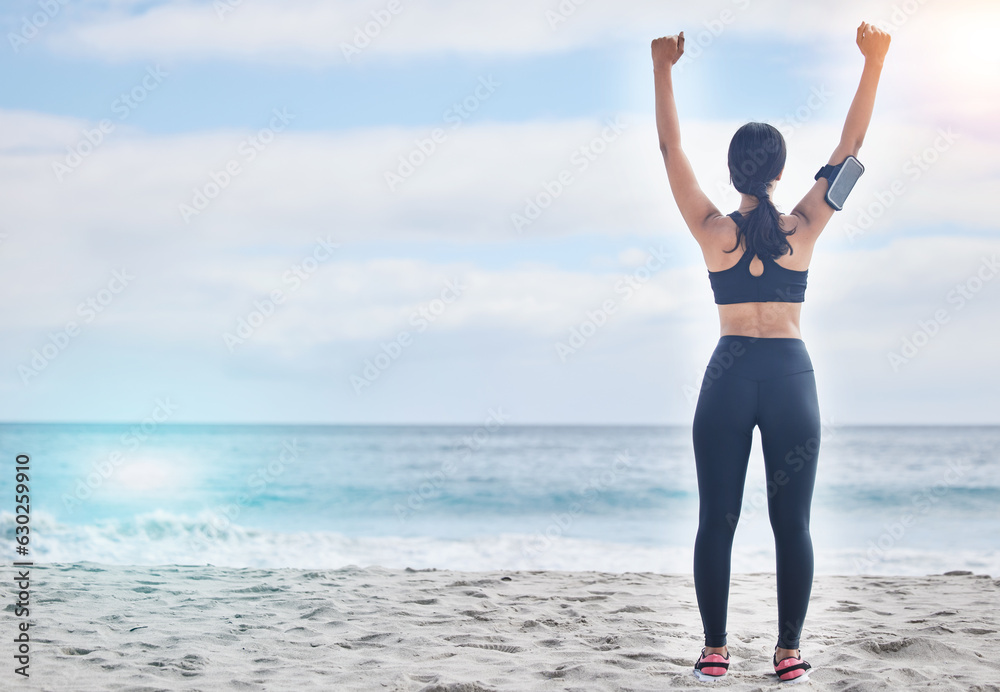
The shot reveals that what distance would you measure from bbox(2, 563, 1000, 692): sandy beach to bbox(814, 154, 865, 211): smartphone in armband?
1690 millimetres

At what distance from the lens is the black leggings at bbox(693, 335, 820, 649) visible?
2.50 metres

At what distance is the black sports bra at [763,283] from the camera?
8.43ft

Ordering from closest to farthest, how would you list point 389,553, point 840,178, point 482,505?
1. point 840,178
2. point 389,553
3. point 482,505

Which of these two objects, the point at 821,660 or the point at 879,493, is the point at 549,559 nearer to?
the point at 821,660

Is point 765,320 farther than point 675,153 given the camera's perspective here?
No

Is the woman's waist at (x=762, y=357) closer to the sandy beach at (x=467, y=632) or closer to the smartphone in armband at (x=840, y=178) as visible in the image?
the smartphone in armband at (x=840, y=178)

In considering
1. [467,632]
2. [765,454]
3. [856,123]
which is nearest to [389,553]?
[467,632]

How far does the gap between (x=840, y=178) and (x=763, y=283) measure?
481 mm

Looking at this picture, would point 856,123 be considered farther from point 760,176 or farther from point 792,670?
point 792,670

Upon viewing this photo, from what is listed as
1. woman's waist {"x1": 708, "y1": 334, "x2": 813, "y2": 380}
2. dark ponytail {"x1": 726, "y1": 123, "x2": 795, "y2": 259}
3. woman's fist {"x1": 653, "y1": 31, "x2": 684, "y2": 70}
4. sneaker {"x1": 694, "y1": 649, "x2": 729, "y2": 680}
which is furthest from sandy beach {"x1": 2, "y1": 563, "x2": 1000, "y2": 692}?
woman's fist {"x1": 653, "y1": 31, "x2": 684, "y2": 70}

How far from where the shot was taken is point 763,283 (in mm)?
2572

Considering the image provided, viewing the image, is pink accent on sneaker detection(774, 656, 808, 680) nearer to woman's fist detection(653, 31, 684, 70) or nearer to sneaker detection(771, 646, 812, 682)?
sneaker detection(771, 646, 812, 682)

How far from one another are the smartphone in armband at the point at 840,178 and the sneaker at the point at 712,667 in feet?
5.38

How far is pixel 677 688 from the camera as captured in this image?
8.47 ft
